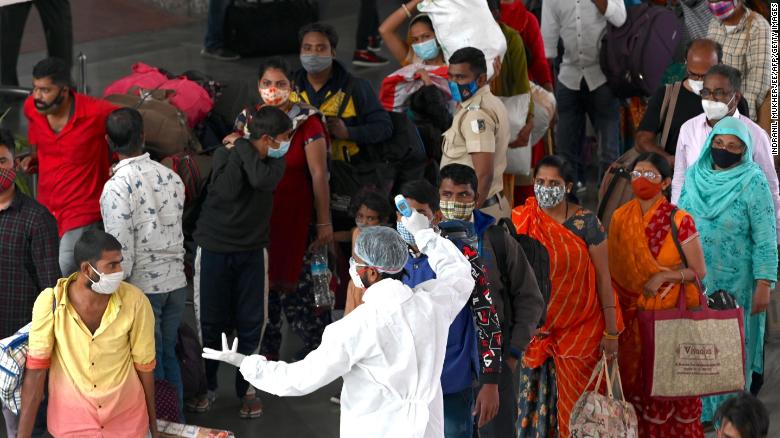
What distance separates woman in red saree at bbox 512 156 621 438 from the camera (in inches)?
244

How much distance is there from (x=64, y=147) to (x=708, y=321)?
3.21m

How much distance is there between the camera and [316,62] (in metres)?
7.67

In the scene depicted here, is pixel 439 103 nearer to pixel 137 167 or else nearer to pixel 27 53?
pixel 137 167

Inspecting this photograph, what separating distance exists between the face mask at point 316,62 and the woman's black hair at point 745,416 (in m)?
3.62

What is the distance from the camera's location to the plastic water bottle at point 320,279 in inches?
292

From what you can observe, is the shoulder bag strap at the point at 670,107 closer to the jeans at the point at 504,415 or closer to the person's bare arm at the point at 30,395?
the jeans at the point at 504,415

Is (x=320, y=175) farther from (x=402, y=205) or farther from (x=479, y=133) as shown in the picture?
(x=402, y=205)

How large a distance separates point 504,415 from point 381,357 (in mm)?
1328

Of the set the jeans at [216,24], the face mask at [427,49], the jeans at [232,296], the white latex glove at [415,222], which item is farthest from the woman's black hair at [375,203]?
the jeans at [216,24]

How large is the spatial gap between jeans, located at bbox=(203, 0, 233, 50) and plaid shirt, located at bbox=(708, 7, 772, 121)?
485 centimetres

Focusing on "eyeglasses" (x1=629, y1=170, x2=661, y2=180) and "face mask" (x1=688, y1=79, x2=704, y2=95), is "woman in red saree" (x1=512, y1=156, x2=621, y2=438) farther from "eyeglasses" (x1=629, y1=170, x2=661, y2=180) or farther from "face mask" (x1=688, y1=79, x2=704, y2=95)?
"face mask" (x1=688, y1=79, x2=704, y2=95)

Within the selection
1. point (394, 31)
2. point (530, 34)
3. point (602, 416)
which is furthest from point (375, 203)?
point (530, 34)

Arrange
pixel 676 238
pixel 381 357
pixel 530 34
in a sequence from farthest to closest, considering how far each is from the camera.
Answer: pixel 530 34
pixel 676 238
pixel 381 357

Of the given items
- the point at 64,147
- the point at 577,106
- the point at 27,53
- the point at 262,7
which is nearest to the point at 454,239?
the point at 64,147
